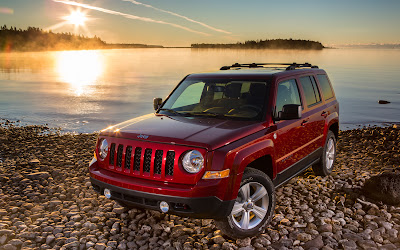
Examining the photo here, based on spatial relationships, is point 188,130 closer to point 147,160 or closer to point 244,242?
point 147,160

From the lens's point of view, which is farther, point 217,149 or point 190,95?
point 190,95

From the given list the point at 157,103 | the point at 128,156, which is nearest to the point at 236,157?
the point at 128,156

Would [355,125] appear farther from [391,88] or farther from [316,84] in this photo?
[391,88]

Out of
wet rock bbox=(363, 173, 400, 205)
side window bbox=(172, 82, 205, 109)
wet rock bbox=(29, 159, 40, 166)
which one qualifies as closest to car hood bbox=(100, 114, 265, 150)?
side window bbox=(172, 82, 205, 109)

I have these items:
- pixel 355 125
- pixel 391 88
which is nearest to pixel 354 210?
pixel 355 125

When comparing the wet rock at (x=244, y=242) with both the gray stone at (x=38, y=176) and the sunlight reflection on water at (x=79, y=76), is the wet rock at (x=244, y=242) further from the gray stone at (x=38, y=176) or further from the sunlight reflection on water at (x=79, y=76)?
the sunlight reflection on water at (x=79, y=76)

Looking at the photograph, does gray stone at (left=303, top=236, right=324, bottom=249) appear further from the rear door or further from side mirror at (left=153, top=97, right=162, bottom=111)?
side mirror at (left=153, top=97, right=162, bottom=111)

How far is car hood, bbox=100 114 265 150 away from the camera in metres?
3.69

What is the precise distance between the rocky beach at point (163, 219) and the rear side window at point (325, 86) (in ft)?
4.87

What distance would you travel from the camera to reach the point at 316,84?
20.1ft

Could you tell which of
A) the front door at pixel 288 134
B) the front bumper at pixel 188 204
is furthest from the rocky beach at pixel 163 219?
the front door at pixel 288 134

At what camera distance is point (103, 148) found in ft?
14.1

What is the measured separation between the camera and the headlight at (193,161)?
3613 mm

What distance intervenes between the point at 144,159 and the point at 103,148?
29.3 inches
